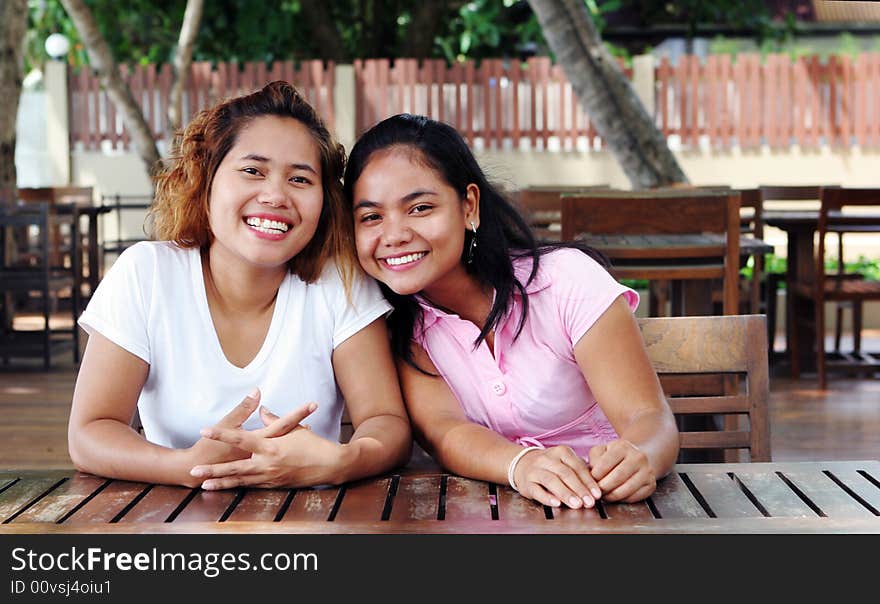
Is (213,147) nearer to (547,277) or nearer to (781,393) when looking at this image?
(547,277)

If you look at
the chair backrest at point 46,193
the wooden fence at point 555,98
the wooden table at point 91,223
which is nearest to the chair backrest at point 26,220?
the wooden table at point 91,223

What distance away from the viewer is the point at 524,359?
85.0 inches

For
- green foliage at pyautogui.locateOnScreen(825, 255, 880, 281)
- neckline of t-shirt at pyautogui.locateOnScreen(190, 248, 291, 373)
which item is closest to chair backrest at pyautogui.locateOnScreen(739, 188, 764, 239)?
green foliage at pyautogui.locateOnScreen(825, 255, 880, 281)

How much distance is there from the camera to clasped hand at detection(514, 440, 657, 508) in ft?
5.50

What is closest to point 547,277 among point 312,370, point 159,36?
point 312,370

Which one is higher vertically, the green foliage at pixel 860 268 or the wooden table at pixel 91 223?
the wooden table at pixel 91 223

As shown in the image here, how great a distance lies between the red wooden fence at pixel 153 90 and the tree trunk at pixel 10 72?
4.06 m

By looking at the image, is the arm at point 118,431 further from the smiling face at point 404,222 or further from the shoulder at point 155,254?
the smiling face at point 404,222

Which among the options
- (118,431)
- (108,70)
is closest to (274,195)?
(118,431)

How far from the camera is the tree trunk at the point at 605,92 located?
6785mm

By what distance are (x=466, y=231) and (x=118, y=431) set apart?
2.29 feet

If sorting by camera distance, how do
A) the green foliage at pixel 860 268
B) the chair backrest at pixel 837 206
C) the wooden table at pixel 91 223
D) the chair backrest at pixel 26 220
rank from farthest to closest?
the green foliage at pixel 860 268
the wooden table at pixel 91 223
the chair backrest at pixel 26 220
the chair backrest at pixel 837 206

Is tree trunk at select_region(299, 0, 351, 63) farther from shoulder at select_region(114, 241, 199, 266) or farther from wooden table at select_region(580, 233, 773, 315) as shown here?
shoulder at select_region(114, 241, 199, 266)
